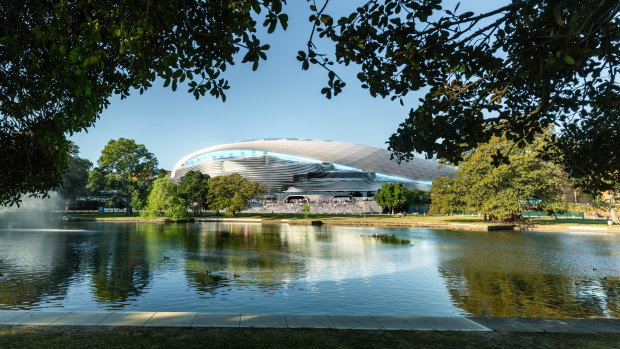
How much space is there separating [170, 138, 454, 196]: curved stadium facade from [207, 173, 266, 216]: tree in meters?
39.1

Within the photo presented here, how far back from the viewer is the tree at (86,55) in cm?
478

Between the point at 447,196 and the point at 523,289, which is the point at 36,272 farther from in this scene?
the point at 447,196

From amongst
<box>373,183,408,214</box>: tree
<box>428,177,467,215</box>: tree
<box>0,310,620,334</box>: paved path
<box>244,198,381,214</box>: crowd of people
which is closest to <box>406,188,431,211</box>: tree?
<box>244,198,381,214</box>: crowd of people

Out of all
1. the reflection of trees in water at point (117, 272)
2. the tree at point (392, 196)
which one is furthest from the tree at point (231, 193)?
the reflection of trees in water at point (117, 272)

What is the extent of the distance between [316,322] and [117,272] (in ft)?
38.2

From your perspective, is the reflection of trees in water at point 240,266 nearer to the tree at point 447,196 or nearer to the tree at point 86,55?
the tree at point 86,55

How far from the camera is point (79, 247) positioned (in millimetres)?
23938

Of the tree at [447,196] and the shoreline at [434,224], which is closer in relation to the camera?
the shoreline at [434,224]

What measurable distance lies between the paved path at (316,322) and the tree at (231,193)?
52705 mm

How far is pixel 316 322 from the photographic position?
Answer: 7152 mm

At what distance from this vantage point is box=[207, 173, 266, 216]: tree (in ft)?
197

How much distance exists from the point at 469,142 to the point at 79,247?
24438 millimetres

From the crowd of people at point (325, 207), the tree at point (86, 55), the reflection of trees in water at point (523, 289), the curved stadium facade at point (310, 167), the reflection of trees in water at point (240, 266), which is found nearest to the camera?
the tree at point (86, 55)

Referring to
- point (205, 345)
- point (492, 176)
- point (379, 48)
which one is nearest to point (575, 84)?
point (379, 48)
